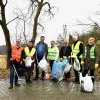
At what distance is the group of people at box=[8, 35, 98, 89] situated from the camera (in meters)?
11.5

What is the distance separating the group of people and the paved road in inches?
20.4

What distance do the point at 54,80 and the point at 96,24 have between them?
13.0 m

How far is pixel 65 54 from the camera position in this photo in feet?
43.1

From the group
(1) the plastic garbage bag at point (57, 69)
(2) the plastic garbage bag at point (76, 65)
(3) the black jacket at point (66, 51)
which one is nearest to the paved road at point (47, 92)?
(1) the plastic garbage bag at point (57, 69)

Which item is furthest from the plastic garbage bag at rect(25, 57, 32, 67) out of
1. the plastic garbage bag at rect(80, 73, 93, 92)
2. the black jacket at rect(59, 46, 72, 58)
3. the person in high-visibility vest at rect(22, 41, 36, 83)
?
the plastic garbage bag at rect(80, 73, 93, 92)

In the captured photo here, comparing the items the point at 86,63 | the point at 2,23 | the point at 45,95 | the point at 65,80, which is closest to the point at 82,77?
the point at 86,63

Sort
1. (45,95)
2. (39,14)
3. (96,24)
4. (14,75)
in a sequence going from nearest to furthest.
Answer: (45,95), (14,75), (39,14), (96,24)

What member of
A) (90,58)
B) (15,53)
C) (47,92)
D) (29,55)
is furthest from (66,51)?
(47,92)

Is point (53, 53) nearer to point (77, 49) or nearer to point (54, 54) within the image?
point (54, 54)

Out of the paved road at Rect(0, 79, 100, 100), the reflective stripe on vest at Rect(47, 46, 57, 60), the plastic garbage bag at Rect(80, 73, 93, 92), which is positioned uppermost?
the reflective stripe on vest at Rect(47, 46, 57, 60)

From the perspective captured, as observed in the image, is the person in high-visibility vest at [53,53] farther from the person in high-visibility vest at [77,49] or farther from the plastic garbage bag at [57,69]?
the person in high-visibility vest at [77,49]

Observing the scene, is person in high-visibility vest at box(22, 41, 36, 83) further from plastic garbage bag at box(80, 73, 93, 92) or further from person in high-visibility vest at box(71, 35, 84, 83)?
plastic garbage bag at box(80, 73, 93, 92)

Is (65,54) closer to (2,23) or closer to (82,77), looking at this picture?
(82,77)

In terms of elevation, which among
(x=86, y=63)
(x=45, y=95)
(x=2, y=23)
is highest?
(x=2, y=23)
